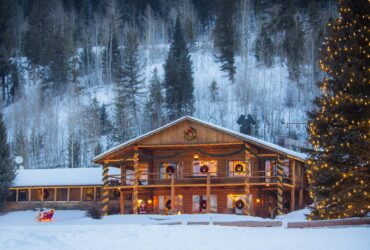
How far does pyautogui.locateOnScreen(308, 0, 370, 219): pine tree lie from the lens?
2227 cm

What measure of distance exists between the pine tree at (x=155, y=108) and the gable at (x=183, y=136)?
35348mm

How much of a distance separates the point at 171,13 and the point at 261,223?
8782 centimetres

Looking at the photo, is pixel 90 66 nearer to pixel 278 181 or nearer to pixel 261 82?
pixel 261 82

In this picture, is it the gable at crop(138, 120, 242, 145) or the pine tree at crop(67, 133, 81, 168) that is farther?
the pine tree at crop(67, 133, 81, 168)

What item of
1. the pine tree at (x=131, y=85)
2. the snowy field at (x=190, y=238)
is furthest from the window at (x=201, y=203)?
the pine tree at (x=131, y=85)

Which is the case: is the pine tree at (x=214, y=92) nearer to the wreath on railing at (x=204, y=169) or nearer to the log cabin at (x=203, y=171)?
the log cabin at (x=203, y=171)

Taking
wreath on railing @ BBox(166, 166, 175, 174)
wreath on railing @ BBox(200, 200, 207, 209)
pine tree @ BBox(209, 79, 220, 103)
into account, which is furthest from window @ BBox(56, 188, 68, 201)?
pine tree @ BBox(209, 79, 220, 103)

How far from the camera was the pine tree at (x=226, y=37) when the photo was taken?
271 ft

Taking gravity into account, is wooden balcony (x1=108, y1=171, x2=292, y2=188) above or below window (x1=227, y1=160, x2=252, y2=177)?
below

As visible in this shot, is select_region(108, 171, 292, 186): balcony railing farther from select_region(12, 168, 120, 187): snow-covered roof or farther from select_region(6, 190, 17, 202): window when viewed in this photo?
select_region(6, 190, 17, 202): window

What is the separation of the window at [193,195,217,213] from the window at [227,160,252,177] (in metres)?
2.16

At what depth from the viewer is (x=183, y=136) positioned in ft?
126

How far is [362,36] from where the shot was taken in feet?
74.9

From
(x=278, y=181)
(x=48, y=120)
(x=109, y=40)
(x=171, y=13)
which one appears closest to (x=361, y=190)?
(x=278, y=181)
